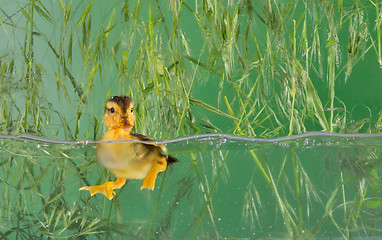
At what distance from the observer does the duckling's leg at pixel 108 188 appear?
4.11ft

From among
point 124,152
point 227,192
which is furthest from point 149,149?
point 227,192

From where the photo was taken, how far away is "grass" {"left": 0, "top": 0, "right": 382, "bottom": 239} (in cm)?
137

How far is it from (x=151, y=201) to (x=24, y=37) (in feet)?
2.48

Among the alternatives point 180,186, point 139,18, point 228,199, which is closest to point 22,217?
point 180,186

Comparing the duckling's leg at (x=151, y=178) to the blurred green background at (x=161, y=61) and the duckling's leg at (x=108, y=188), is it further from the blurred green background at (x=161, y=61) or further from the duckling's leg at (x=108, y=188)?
the blurred green background at (x=161, y=61)

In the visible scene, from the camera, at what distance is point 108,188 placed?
4.14 feet

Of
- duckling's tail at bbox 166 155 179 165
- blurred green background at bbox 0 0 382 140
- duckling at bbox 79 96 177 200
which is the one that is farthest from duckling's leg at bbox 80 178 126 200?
blurred green background at bbox 0 0 382 140

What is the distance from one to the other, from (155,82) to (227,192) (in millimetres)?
426

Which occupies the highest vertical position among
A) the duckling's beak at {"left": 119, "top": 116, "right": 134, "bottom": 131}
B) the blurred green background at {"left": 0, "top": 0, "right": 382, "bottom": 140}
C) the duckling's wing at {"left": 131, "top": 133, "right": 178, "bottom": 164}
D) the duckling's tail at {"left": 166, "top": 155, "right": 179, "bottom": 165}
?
the blurred green background at {"left": 0, "top": 0, "right": 382, "bottom": 140}

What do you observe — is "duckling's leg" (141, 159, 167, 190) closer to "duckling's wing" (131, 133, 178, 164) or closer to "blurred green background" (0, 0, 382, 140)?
"duckling's wing" (131, 133, 178, 164)

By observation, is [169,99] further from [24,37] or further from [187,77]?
[24,37]

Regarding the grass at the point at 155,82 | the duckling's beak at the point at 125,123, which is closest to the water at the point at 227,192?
the grass at the point at 155,82

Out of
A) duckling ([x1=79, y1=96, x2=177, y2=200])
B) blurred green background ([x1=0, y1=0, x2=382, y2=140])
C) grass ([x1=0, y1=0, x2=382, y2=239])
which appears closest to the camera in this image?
duckling ([x1=79, y1=96, x2=177, y2=200])

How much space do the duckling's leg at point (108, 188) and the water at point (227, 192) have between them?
0.02 meters
